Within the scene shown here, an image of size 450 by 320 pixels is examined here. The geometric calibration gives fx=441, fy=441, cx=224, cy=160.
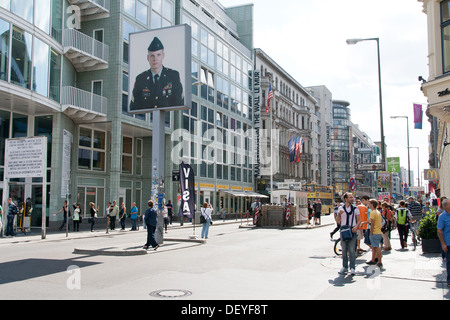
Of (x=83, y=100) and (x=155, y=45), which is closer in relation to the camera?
(x=155, y=45)

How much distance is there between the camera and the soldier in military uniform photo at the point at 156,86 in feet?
53.5

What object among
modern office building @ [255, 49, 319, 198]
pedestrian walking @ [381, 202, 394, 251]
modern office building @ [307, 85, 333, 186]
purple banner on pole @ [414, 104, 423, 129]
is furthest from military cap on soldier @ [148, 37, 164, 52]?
modern office building @ [307, 85, 333, 186]

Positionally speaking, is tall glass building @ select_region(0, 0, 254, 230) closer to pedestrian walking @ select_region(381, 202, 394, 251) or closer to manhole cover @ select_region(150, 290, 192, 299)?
pedestrian walking @ select_region(381, 202, 394, 251)

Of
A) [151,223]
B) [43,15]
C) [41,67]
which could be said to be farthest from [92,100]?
[151,223]

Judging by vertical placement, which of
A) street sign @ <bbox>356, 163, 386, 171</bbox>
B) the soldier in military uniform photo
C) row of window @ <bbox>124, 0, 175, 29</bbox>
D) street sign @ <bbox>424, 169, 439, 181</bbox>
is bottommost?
street sign @ <bbox>424, 169, 439, 181</bbox>

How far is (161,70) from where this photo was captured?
16.5 metres

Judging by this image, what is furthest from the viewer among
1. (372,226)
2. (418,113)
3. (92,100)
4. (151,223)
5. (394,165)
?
(394,165)

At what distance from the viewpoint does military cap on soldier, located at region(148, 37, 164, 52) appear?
1667cm

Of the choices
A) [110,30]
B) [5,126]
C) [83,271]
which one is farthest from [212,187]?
[83,271]

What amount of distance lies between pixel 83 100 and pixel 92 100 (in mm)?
796

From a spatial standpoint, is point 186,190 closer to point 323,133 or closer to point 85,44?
point 85,44

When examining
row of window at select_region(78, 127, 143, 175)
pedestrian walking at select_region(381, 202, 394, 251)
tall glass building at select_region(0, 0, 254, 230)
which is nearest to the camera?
pedestrian walking at select_region(381, 202, 394, 251)

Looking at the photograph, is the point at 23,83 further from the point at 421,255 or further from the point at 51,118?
the point at 421,255

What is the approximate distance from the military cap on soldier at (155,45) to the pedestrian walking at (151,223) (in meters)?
5.98
